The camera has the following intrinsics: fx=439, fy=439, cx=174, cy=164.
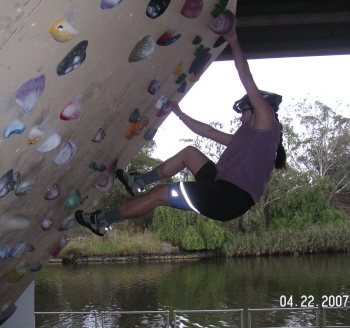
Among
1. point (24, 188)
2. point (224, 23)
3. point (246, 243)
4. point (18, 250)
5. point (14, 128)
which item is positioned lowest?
point (246, 243)

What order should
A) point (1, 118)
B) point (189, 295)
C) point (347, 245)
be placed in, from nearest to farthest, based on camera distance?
point (1, 118), point (189, 295), point (347, 245)

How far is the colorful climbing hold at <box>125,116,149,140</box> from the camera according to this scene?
1.79m

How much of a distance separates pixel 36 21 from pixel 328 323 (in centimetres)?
793

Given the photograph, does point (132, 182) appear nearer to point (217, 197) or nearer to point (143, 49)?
point (217, 197)

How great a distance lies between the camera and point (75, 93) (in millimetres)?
1133

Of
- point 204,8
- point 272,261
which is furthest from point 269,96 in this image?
point 272,261

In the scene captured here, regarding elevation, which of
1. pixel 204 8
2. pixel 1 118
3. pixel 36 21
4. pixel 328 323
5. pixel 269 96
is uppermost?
pixel 204 8

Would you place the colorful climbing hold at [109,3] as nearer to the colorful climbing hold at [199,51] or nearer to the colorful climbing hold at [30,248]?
the colorful climbing hold at [199,51]

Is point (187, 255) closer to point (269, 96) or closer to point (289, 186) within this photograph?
point (289, 186)

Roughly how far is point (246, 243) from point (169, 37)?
47.3 feet

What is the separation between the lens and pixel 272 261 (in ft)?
47.6

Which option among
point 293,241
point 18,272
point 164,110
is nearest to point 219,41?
point 164,110

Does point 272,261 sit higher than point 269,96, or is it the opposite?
point 269,96

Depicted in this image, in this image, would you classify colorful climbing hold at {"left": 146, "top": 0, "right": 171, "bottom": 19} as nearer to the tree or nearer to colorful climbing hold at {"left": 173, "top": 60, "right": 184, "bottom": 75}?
colorful climbing hold at {"left": 173, "top": 60, "right": 184, "bottom": 75}
